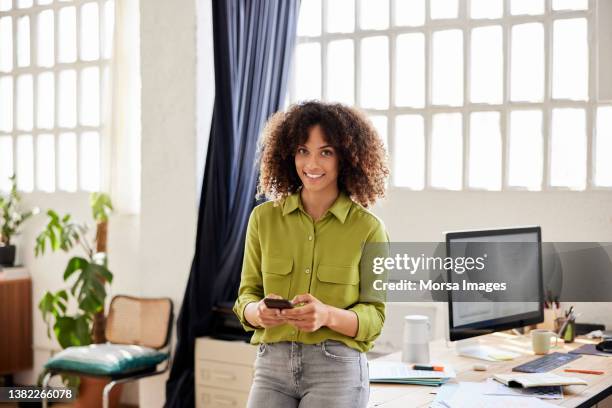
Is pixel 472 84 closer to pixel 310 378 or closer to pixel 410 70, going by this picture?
pixel 410 70

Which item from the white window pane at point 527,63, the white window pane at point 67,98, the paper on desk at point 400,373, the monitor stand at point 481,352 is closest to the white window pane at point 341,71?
the white window pane at point 527,63

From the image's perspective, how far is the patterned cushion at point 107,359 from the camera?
4.17m

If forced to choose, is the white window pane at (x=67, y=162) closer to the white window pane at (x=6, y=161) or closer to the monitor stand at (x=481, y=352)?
the white window pane at (x=6, y=161)

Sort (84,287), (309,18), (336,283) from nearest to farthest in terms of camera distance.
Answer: (336,283), (309,18), (84,287)

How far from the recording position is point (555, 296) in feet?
11.7

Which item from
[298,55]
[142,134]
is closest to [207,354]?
[142,134]

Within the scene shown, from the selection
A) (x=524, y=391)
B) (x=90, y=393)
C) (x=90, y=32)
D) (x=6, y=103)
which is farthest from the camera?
(x=6, y=103)

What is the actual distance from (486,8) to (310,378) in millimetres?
2482

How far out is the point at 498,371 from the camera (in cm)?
287

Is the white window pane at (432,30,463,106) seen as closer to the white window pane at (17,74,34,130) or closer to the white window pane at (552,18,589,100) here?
the white window pane at (552,18,589,100)

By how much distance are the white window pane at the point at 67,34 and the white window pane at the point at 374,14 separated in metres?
2.30

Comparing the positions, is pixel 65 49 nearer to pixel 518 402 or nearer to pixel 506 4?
pixel 506 4

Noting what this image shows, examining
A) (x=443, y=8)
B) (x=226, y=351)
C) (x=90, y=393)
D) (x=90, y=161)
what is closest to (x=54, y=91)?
(x=90, y=161)

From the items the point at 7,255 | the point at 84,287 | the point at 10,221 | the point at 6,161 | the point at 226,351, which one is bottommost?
the point at 226,351
